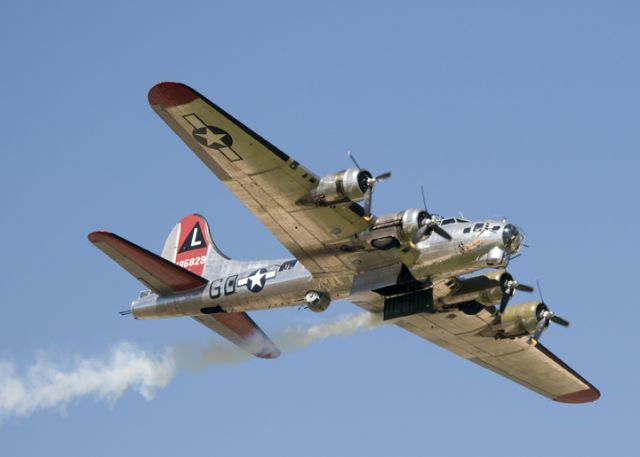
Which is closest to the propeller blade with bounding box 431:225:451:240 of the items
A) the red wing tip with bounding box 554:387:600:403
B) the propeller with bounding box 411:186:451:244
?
the propeller with bounding box 411:186:451:244

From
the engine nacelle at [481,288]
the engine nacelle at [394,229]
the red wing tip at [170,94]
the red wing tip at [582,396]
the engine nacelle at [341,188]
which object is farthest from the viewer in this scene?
the red wing tip at [582,396]

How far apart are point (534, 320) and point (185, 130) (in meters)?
13.6

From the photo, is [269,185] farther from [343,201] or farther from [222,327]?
[222,327]

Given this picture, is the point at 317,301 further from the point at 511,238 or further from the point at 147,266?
the point at 511,238

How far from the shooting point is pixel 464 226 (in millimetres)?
31984

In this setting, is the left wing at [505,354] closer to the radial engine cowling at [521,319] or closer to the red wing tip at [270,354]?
the radial engine cowling at [521,319]

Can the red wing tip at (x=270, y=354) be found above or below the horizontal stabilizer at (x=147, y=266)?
below

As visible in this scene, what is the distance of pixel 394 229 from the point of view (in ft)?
103

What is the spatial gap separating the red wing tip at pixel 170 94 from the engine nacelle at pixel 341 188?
4239 millimetres

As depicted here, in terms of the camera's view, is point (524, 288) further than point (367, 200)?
Yes

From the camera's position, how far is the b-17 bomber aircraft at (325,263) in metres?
30.5

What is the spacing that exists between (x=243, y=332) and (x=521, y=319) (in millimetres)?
8961

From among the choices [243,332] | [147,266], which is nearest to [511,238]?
[243,332]

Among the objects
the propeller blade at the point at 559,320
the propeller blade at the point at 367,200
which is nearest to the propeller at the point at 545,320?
the propeller blade at the point at 559,320
